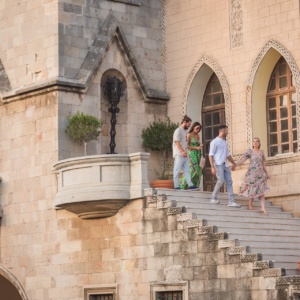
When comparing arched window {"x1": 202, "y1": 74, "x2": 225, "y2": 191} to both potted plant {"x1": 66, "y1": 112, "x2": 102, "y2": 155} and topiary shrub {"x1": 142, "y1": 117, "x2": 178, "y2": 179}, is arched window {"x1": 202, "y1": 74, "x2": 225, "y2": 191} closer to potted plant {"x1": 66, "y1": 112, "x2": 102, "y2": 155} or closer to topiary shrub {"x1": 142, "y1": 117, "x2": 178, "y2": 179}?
topiary shrub {"x1": 142, "y1": 117, "x2": 178, "y2": 179}

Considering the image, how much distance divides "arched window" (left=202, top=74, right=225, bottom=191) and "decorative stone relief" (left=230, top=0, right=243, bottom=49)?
52.8 inches

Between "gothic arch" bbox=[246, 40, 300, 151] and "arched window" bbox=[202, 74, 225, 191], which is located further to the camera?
"arched window" bbox=[202, 74, 225, 191]

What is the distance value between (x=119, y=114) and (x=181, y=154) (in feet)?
12.0

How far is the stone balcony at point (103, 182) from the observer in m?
26.0

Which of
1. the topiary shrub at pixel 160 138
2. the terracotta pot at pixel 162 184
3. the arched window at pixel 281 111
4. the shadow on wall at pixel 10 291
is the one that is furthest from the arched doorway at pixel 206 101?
the shadow on wall at pixel 10 291

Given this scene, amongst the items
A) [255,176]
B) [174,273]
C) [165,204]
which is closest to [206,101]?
[255,176]

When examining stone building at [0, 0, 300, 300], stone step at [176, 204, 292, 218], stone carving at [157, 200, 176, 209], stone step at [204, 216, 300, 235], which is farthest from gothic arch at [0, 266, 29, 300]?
stone step at [204, 216, 300, 235]

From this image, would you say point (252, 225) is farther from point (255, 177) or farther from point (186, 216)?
point (186, 216)

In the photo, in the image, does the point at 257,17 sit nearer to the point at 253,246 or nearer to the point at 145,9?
the point at 145,9

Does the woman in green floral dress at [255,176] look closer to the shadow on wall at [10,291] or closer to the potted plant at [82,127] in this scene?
the potted plant at [82,127]

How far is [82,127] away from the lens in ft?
93.0

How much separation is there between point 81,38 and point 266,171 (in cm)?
610

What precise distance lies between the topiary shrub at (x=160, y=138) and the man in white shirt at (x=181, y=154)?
298 cm

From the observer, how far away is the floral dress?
26.6 meters
